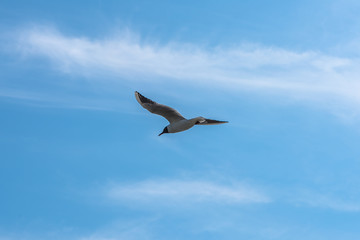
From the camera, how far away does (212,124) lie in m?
45.8

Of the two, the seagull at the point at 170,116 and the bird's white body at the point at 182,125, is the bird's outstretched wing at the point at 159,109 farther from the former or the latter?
the bird's white body at the point at 182,125

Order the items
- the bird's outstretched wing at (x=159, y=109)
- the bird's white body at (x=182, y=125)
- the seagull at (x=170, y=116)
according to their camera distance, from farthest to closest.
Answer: the bird's outstretched wing at (x=159, y=109)
the seagull at (x=170, y=116)
the bird's white body at (x=182, y=125)

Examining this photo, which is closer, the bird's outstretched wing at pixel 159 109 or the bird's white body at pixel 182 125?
the bird's white body at pixel 182 125

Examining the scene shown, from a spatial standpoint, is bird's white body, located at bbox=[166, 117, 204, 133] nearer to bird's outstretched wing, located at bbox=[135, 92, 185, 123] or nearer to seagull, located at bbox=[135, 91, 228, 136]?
seagull, located at bbox=[135, 91, 228, 136]

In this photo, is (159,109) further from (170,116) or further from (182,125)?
(182,125)

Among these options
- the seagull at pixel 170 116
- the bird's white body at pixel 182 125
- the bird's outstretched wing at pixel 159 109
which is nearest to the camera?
the bird's white body at pixel 182 125

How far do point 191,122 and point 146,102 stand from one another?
6.13 meters

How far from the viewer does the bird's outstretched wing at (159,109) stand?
45156mm

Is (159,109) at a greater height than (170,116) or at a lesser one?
greater

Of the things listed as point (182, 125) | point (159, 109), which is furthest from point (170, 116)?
point (182, 125)

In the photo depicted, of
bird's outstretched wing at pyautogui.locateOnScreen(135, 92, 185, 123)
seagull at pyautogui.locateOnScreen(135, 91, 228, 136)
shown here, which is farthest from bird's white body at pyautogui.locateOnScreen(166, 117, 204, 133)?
bird's outstretched wing at pyautogui.locateOnScreen(135, 92, 185, 123)

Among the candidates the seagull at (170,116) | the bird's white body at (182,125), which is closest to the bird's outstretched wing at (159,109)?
the seagull at (170,116)

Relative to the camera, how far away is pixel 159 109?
45.8m

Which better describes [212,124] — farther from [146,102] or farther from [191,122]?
[146,102]
